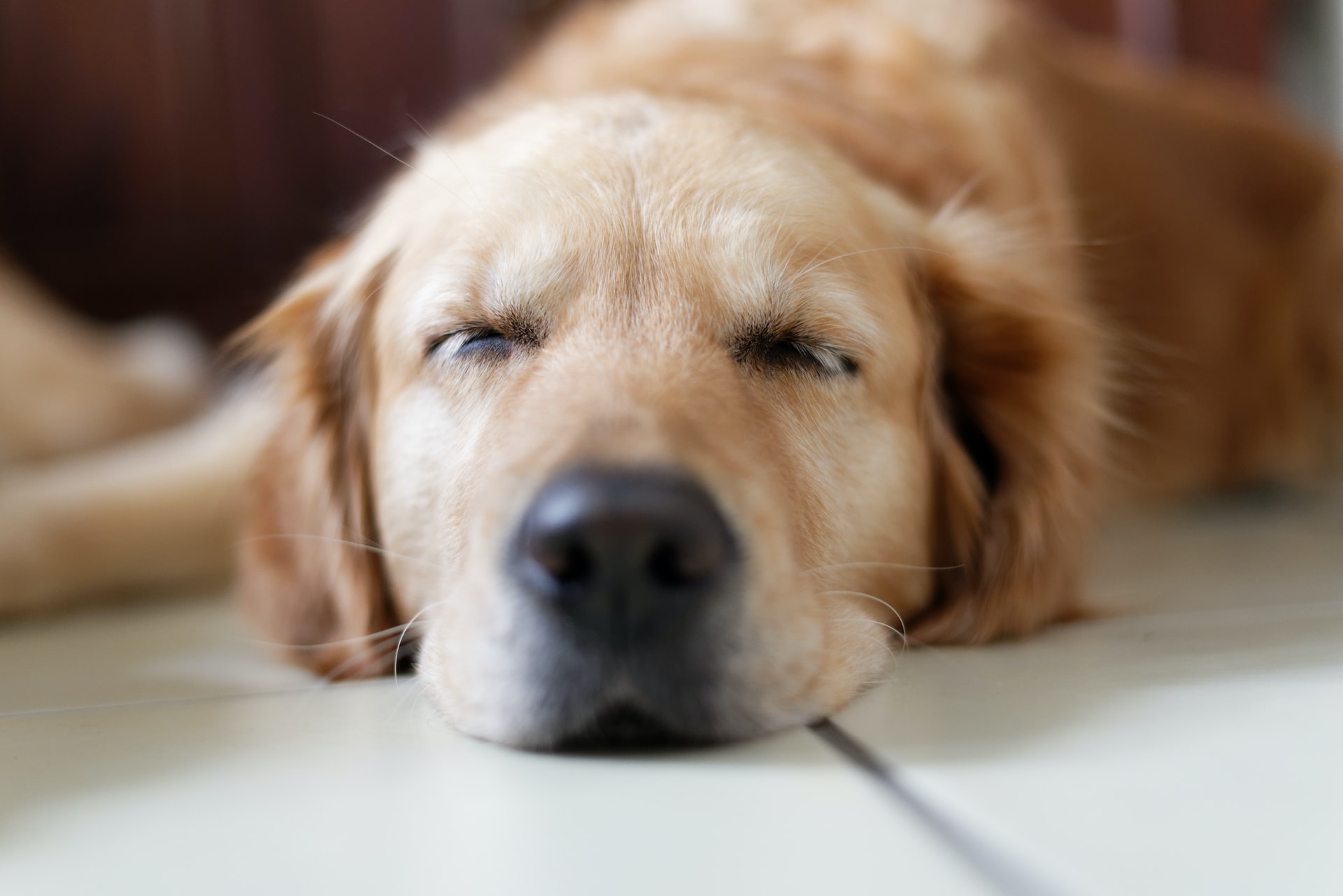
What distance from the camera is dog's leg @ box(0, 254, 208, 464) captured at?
2441 mm

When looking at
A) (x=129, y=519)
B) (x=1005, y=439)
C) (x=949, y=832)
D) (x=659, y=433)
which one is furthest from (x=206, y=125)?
(x=949, y=832)

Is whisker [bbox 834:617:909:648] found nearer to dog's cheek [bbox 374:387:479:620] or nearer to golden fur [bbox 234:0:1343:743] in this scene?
golden fur [bbox 234:0:1343:743]

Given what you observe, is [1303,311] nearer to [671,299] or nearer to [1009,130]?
[1009,130]

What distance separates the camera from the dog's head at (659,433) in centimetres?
93

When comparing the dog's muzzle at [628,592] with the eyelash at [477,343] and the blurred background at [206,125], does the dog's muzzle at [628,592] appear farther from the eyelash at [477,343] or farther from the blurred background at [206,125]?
the blurred background at [206,125]

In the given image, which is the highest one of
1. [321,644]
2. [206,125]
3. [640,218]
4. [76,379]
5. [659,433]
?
[206,125]

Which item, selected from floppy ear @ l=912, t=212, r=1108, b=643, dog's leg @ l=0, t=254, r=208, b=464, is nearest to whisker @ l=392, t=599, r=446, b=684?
floppy ear @ l=912, t=212, r=1108, b=643

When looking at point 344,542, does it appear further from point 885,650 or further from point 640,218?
point 885,650

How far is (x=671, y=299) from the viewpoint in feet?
4.03

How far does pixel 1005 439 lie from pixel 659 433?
732 millimetres

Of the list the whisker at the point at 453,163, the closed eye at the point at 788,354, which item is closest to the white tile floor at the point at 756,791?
the closed eye at the point at 788,354

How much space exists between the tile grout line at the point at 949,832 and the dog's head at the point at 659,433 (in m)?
0.10

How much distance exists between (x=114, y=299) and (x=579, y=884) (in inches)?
129

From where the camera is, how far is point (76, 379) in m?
2.65
